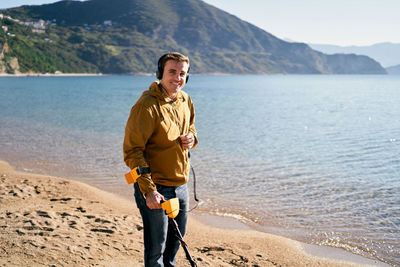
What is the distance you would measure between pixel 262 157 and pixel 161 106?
11.4 m

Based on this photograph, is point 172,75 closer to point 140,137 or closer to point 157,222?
point 140,137

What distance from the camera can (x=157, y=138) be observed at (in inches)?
121

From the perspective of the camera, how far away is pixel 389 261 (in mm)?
5859

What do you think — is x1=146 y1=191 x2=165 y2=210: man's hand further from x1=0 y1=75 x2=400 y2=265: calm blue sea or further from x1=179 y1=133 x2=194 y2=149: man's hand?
x1=0 y1=75 x2=400 y2=265: calm blue sea

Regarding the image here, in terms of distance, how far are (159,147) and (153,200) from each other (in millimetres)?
489

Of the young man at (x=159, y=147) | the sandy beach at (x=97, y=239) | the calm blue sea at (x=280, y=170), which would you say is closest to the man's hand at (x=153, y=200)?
the young man at (x=159, y=147)

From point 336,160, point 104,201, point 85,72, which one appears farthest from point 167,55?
point 85,72

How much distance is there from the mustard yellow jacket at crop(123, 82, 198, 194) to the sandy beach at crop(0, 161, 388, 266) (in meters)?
2.09

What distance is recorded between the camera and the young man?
9.66ft

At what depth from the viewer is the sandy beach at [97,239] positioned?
14.7 ft

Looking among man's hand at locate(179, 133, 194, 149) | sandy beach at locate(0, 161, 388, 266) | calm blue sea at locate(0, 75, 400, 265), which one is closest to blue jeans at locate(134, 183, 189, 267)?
man's hand at locate(179, 133, 194, 149)

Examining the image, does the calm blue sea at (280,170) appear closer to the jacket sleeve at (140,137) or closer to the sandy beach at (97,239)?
the sandy beach at (97,239)

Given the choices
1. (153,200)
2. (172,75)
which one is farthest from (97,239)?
(172,75)

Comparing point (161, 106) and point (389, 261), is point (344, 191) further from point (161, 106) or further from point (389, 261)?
point (161, 106)
